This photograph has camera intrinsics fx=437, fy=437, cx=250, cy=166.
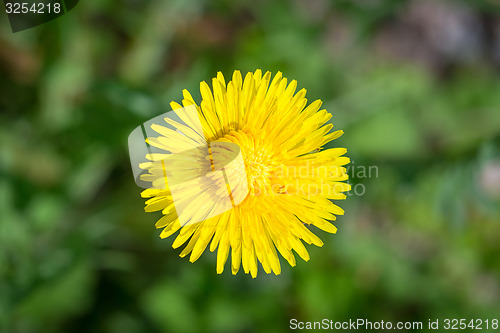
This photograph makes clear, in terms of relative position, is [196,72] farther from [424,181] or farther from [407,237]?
[407,237]

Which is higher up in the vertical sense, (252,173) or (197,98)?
(197,98)

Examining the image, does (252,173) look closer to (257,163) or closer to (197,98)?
(257,163)

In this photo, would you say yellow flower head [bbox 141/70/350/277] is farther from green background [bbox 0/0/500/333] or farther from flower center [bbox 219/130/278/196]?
green background [bbox 0/0/500/333]

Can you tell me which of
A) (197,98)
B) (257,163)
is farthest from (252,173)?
(197,98)

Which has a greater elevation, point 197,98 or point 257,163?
point 197,98

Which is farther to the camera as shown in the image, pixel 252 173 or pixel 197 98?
pixel 197 98
